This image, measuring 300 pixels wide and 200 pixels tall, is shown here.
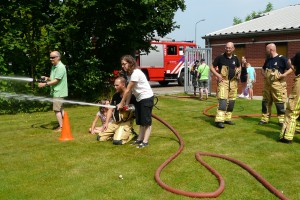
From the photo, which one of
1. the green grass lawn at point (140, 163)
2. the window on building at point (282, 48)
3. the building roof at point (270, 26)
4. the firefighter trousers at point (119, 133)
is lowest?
the green grass lawn at point (140, 163)

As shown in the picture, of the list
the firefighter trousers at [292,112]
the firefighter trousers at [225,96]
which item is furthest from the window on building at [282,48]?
the firefighter trousers at [292,112]

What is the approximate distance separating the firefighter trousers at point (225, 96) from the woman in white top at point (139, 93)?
2.43 meters

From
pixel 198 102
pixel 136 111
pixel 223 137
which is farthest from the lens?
pixel 198 102

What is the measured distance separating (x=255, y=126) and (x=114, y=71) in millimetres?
7404

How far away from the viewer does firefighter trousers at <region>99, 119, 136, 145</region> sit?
23.8ft

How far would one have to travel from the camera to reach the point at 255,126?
8867mm

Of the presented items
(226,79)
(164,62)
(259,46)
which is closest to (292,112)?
(226,79)

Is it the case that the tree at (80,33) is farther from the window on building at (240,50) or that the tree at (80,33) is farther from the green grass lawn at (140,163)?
the window on building at (240,50)

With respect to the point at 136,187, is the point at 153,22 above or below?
above

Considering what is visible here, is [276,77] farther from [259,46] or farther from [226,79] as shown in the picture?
[259,46]

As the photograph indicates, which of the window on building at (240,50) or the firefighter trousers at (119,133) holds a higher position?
the window on building at (240,50)

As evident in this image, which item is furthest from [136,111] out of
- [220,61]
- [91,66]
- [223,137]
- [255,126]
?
Result: [91,66]

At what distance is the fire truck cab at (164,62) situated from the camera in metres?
23.0

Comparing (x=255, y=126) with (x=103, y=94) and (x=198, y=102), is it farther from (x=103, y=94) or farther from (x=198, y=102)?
(x=103, y=94)
